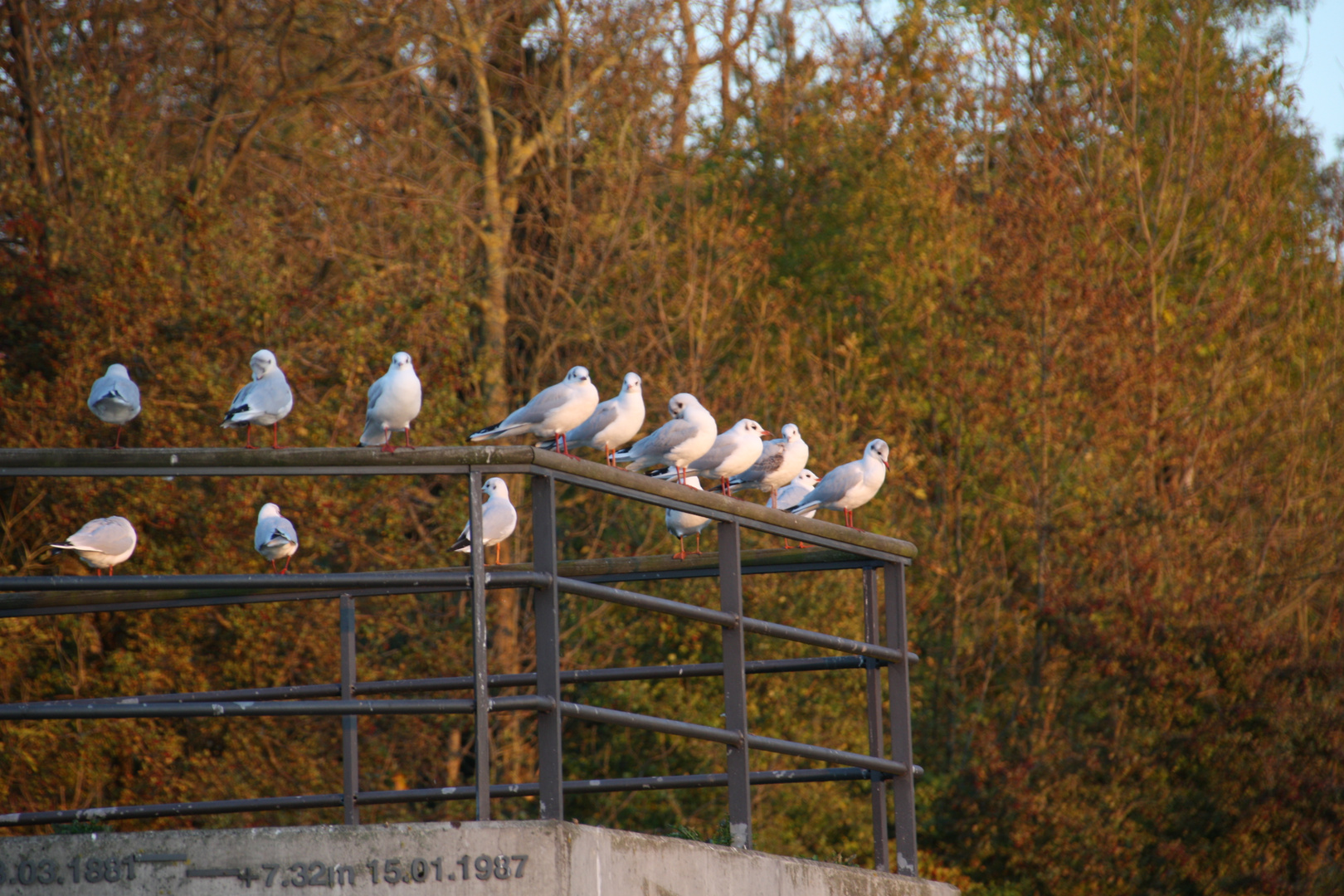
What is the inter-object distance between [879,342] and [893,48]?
6594 mm

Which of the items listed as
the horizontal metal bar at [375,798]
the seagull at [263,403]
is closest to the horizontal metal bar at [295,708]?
the horizontal metal bar at [375,798]

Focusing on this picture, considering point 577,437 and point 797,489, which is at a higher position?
point 797,489

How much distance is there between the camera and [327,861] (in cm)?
487

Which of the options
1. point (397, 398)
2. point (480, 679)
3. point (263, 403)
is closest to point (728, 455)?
point (397, 398)

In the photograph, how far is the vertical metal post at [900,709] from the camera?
7141 mm

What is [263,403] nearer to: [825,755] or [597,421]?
[597,421]

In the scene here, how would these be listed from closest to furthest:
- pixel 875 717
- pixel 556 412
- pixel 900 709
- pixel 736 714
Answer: pixel 736 714 → pixel 900 709 → pixel 875 717 → pixel 556 412

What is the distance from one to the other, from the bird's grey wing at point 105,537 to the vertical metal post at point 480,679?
5.78m

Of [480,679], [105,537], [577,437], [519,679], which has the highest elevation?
[105,537]

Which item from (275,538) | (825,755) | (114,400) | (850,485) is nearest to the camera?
(825,755)

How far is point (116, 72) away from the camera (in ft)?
64.5

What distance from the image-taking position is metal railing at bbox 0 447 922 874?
5105 millimetres

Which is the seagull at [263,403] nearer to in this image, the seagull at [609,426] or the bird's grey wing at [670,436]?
the seagull at [609,426]

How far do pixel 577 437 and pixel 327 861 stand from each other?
144 inches
